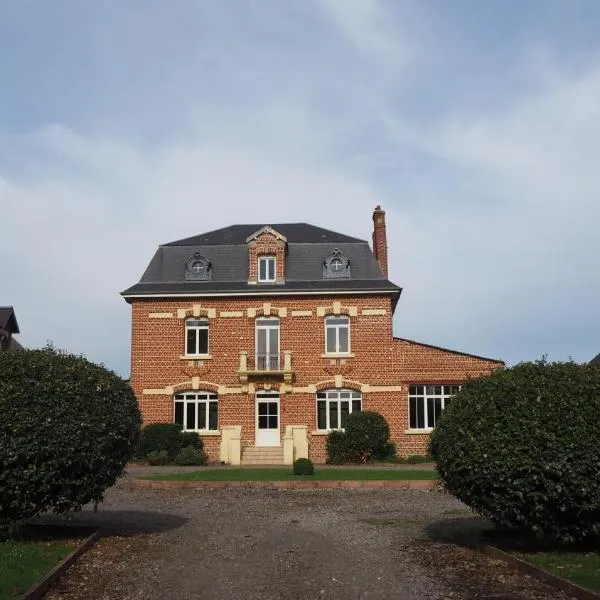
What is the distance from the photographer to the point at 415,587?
7672 millimetres

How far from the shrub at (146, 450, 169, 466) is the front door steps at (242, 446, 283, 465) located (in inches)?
117

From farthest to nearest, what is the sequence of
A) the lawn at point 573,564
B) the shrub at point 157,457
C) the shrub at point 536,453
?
the shrub at point 157,457
the shrub at point 536,453
the lawn at point 573,564

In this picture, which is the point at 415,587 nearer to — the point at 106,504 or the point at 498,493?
the point at 498,493

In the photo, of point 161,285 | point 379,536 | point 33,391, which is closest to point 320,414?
point 161,285

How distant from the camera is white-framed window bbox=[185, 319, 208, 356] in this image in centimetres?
3017

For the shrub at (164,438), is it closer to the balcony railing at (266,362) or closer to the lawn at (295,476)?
the balcony railing at (266,362)

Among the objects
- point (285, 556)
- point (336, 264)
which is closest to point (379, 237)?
point (336, 264)

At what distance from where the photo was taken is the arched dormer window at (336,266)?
102ft

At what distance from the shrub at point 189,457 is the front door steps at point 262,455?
66.8 inches

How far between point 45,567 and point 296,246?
81.3ft

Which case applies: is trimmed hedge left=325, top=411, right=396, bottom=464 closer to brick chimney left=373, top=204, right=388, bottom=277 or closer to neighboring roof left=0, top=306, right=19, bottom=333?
brick chimney left=373, top=204, right=388, bottom=277

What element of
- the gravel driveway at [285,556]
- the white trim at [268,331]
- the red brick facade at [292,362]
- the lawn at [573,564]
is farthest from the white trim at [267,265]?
the lawn at [573,564]

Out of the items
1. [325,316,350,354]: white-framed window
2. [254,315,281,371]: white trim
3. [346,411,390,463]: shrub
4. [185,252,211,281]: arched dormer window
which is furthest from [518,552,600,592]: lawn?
[185,252,211,281]: arched dormer window

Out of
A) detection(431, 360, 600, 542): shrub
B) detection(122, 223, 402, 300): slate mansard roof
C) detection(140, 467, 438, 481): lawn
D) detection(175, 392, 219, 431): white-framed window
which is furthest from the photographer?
detection(122, 223, 402, 300): slate mansard roof
